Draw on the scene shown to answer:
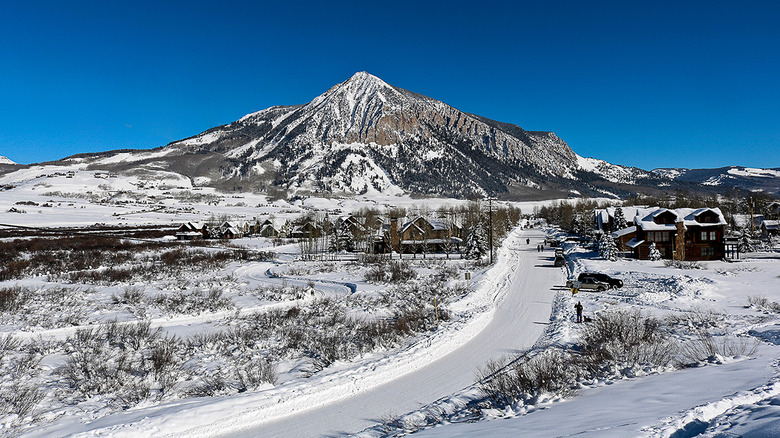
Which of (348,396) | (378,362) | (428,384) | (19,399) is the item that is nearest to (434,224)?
(378,362)

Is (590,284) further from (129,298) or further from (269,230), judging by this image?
(269,230)

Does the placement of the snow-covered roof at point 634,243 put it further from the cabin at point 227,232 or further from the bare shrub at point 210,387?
the cabin at point 227,232

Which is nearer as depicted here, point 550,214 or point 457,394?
point 457,394

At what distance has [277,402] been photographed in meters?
11.1

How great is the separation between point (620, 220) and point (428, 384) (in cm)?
5716

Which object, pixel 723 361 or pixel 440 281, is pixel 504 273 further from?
pixel 723 361

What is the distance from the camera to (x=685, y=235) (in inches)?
1925

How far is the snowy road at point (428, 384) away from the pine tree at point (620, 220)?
136 feet

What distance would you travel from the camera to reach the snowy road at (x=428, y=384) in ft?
33.6

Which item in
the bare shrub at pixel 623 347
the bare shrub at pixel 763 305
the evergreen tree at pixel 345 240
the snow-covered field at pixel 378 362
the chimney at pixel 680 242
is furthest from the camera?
the evergreen tree at pixel 345 240

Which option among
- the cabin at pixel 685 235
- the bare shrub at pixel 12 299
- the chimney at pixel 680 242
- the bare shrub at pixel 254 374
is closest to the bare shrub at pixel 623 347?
the bare shrub at pixel 254 374

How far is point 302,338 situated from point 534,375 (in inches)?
391

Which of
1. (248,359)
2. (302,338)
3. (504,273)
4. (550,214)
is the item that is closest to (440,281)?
(504,273)

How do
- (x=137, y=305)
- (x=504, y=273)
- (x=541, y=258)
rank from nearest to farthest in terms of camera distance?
(x=137, y=305) < (x=504, y=273) < (x=541, y=258)
